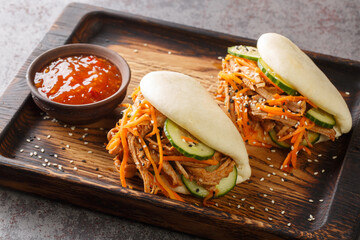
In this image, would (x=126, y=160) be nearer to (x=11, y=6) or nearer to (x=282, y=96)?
(x=282, y=96)

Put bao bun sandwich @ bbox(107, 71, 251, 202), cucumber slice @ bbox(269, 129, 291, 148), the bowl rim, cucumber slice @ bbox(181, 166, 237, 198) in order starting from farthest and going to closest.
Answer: cucumber slice @ bbox(269, 129, 291, 148)
the bowl rim
cucumber slice @ bbox(181, 166, 237, 198)
bao bun sandwich @ bbox(107, 71, 251, 202)

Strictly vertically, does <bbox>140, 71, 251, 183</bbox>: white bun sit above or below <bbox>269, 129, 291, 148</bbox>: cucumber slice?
above

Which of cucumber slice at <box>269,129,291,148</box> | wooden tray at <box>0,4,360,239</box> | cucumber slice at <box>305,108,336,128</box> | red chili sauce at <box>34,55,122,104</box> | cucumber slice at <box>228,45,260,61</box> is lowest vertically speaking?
wooden tray at <box>0,4,360,239</box>

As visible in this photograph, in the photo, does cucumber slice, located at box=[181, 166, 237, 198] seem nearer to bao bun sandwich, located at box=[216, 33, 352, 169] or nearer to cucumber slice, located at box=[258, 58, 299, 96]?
bao bun sandwich, located at box=[216, 33, 352, 169]

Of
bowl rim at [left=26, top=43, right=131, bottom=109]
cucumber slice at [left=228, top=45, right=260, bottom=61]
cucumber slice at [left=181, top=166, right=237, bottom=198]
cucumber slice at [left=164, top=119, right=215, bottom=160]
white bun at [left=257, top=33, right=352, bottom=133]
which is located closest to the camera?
cucumber slice at [left=164, top=119, right=215, bottom=160]

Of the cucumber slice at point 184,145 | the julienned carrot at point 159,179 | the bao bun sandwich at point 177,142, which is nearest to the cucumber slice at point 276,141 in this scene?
the bao bun sandwich at point 177,142

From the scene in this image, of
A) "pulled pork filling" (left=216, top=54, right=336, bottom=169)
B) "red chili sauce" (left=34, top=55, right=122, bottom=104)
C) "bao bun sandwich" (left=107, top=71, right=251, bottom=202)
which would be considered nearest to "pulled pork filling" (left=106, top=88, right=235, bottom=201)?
"bao bun sandwich" (left=107, top=71, right=251, bottom=202)
